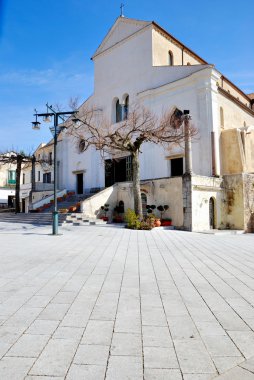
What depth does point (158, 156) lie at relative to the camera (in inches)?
948

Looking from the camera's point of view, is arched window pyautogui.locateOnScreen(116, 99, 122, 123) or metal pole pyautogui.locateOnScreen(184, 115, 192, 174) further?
arched window pyautogui.locateOnScreen(116, 99, 122, 123)

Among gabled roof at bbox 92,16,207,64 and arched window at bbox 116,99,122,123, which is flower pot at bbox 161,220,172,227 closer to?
arched window at bbox 116,99,122,123

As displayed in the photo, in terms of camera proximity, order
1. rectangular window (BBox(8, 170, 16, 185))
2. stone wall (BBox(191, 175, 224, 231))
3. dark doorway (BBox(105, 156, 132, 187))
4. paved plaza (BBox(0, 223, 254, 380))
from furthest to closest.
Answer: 1. rectangular window (BBox(8, 170, 16, 185))
2. dark doorway (BBox(105, 156, 132, 187))
3. stone wall (BBox(191, 175, 224, 231))
4. paved plaza (BBox(0, 223, 254, 380))

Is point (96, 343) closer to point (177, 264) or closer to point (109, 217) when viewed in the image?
point (177, 264)

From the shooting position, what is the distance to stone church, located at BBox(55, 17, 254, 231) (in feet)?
63.2

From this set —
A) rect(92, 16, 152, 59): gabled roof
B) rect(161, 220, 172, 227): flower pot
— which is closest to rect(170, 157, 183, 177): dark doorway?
rect(161, 220, 172, 227): flower pot

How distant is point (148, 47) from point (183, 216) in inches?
631

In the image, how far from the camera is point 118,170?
89.0 ft

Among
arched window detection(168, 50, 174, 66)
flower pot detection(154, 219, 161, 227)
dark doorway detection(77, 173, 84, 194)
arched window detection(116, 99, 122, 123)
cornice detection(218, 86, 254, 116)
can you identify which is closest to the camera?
flower pot detection(154, 219, 161, 227)

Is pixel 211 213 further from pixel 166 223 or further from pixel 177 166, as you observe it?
pixel 177 166

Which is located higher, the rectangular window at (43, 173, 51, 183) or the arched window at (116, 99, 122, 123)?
the arched window at (116, 99, 122, 123)

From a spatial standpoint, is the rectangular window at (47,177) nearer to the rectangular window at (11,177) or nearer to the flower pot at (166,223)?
the rectangular window at (11,177)

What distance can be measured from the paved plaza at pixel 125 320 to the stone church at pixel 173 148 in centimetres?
1207

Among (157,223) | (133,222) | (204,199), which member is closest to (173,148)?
(204,199)
